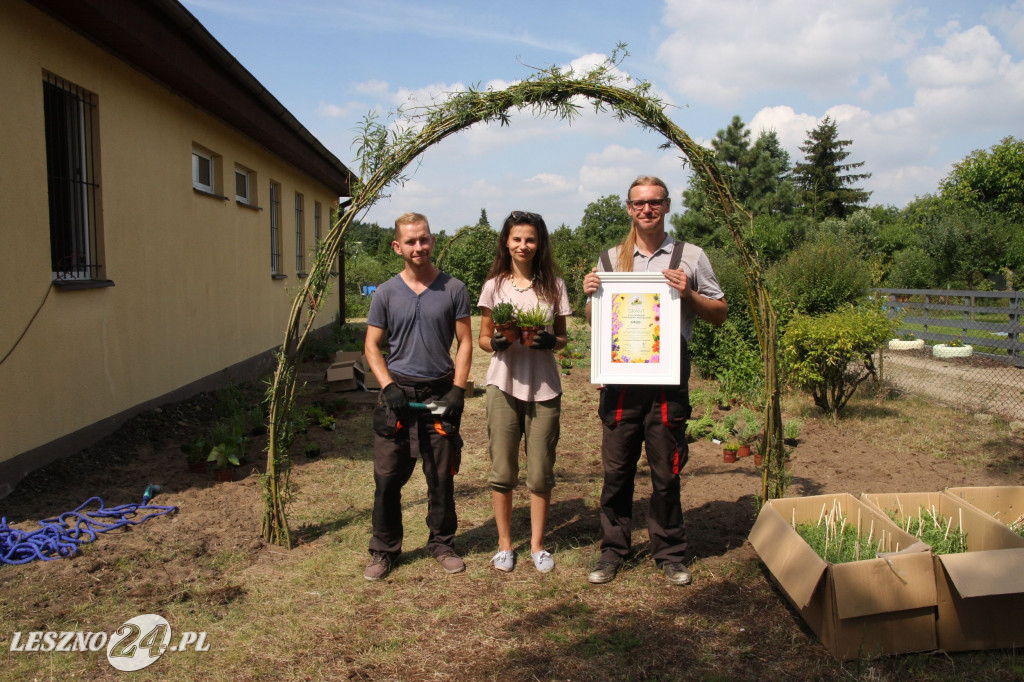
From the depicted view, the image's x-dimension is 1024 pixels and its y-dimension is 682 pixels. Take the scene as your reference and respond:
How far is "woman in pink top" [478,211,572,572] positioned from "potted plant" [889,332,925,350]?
45.0 ft

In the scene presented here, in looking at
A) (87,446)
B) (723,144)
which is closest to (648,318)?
(87,446)

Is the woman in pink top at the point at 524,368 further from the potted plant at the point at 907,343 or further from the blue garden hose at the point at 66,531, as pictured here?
the potted plant at the point at 907,343

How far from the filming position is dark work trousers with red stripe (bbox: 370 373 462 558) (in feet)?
12.1

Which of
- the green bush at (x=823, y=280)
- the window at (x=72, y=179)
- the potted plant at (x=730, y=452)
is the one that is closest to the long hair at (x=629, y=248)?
the potted plant at (x=730, y=452)

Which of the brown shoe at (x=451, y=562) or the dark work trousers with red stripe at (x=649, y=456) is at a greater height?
the dark work trousers with red stripe at (x=649, y=456)

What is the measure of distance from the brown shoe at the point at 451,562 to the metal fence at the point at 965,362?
6271 millimetres

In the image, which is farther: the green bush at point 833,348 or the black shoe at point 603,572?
the green bush at point 833,348

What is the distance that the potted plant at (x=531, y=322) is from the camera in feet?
11.3

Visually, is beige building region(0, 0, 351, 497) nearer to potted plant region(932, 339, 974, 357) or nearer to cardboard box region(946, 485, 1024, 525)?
cardboard box region(946, 485, 1024, 525)

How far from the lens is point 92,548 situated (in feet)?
12.8

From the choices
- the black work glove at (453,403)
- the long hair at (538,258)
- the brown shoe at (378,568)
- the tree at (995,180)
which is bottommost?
the brown shoe at (378,568)

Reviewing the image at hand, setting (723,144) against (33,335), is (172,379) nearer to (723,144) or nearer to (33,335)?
(33,335)

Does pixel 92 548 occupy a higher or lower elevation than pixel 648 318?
lower

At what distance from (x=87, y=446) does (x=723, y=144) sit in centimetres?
4414
